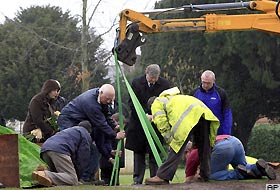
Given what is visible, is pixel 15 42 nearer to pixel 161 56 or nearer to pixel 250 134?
pixel 161 56

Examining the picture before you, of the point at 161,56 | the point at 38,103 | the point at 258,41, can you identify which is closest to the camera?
the point at 38,103

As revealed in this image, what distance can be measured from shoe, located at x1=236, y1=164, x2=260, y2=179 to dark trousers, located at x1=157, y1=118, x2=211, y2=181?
2.45ft

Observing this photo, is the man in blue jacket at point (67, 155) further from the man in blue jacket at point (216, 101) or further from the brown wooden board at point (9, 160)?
the man in blue jacket at point (216, 101)

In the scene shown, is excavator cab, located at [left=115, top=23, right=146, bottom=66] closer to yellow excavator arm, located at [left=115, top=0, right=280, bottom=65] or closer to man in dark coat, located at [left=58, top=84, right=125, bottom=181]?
yellow excavator arm, located at [left=115, top=0, right=280, bottom=65]

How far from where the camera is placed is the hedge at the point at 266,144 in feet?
121

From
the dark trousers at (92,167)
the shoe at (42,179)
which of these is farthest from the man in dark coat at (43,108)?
the shoe at (42,179)

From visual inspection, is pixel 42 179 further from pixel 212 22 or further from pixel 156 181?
pixel 212 22

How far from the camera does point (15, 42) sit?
44.7 meters

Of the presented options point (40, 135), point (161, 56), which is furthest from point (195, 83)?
point (40, 135)

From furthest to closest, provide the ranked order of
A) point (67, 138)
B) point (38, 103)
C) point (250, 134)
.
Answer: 1. point (250, 134)
2. point (38, 103)
3. point (67, 138)

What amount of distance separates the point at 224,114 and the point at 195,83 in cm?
2772

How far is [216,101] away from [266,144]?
25966mm

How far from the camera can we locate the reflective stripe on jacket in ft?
34.6

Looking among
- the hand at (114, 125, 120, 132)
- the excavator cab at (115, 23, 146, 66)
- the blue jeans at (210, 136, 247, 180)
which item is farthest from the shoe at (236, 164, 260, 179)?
the excavator cab at (115, 23, 146, 66)
